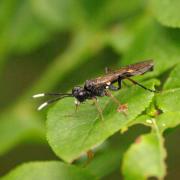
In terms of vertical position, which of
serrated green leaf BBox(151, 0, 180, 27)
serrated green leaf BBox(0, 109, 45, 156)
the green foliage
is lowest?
serrated green leaf BBox(0, 109, 45, 156)

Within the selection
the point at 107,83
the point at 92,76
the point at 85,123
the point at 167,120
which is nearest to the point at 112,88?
the point at 107,83

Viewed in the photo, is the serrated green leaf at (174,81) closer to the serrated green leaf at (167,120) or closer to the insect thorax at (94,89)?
the serrated green leaf at (167,120)

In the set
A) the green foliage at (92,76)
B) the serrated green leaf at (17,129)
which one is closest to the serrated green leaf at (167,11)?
the green foliage at (92,76)

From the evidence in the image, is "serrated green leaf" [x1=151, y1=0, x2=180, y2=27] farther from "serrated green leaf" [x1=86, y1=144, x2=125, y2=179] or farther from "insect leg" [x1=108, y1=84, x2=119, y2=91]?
"serrated green leaf" [x1=86, y1=144, x2=125, y2=179]

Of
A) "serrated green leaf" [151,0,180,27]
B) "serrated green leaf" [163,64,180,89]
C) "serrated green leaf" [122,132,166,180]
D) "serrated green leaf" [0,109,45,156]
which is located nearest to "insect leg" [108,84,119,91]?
"serrated green leaf" [163,64,180,89]

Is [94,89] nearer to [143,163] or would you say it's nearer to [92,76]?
[143,163]

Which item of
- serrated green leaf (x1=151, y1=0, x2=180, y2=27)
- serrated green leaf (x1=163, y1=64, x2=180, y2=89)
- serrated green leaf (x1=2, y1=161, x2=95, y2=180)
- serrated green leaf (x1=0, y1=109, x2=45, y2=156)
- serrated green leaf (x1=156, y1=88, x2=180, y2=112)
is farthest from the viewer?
serrated green leaf (x1=0, y1=109, x2=45, y2=156)

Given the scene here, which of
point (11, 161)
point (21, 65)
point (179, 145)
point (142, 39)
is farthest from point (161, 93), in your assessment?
point (21, 65)

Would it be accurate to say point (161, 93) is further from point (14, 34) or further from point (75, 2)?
point (14, 34)
